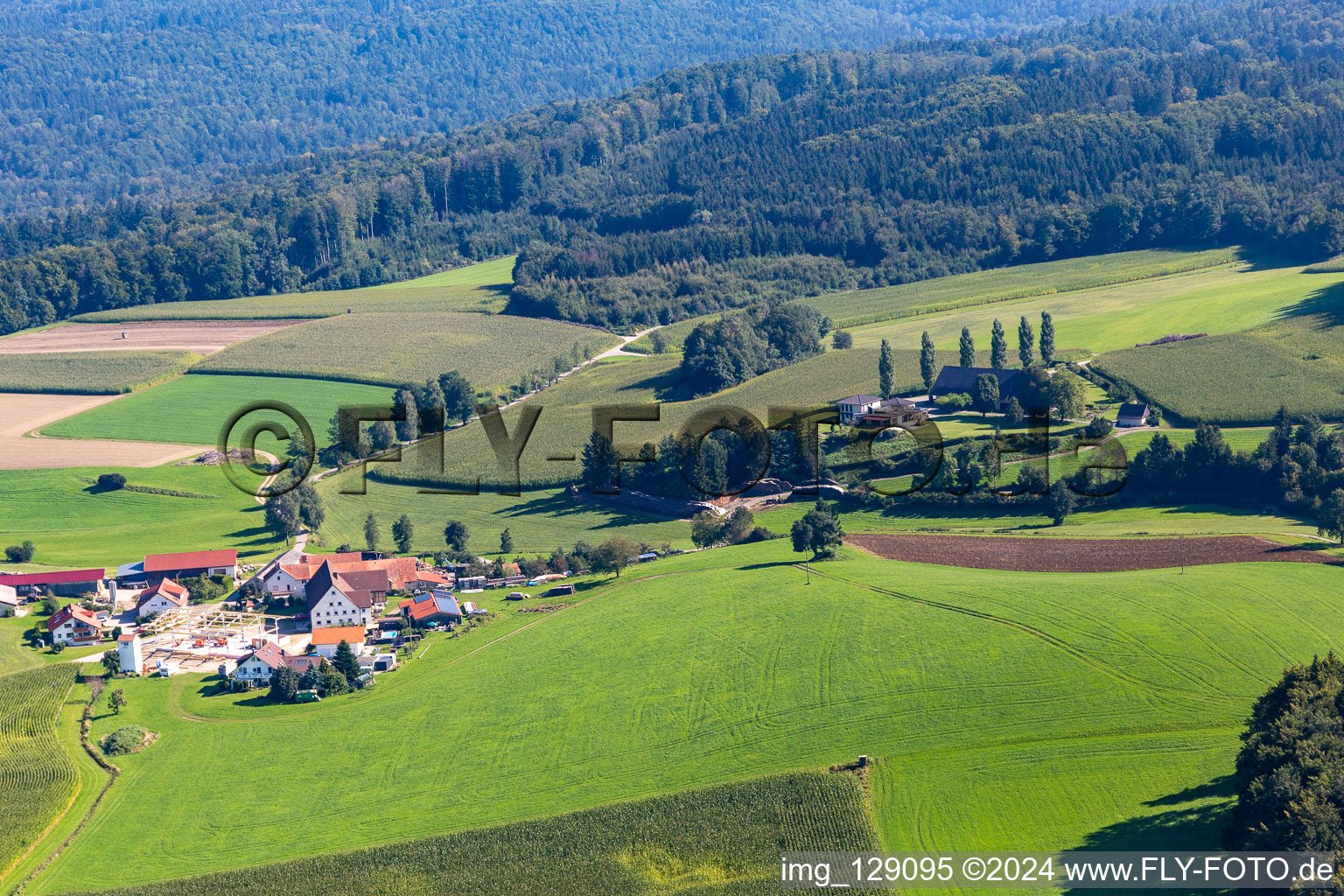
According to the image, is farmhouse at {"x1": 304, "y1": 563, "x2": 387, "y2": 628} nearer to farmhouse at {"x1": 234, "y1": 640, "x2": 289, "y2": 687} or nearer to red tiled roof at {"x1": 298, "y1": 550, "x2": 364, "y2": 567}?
red tiled roof at {"x1": 298, "y1": 550, "x2": 364, "y2": 567}

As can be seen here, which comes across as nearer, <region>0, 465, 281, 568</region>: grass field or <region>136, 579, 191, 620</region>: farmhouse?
<region>136, 579, 191, 620</region>: farmhouse

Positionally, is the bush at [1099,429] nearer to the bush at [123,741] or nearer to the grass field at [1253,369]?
the grass field at [1253,369]

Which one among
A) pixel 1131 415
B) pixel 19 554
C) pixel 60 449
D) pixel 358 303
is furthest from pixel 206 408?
pixel 1131 415

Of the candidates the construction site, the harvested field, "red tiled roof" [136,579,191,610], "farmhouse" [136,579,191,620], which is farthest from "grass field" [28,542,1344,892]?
the harvested field

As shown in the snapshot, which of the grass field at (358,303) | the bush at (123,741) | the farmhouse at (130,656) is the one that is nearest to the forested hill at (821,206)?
the grass field at (358,303)

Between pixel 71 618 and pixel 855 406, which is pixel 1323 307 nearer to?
pixel 855 406

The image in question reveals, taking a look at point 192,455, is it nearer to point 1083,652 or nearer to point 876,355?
point 876,355
